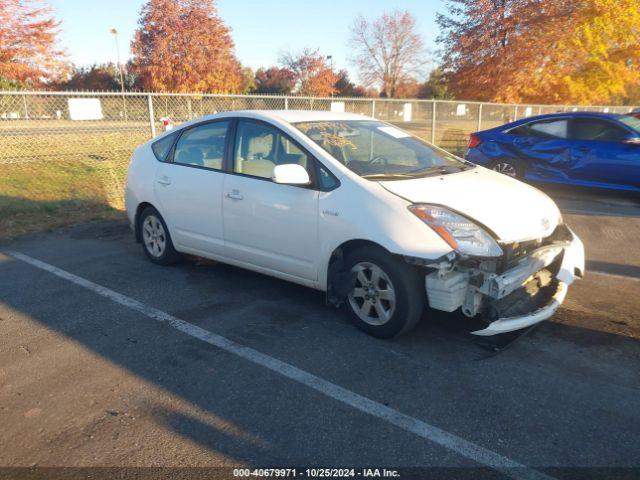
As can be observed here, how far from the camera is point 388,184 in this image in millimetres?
3918

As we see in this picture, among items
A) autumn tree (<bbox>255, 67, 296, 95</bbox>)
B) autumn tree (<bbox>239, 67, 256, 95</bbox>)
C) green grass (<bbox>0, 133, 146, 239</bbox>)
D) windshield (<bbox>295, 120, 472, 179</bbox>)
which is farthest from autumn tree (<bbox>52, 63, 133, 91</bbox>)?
windshield (<bbox>295, 120, 472, 179</bbox>)

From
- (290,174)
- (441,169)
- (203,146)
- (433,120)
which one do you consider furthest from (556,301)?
(433,120)

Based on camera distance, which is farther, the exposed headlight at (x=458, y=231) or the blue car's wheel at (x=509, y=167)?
the blue car's wheel at (x=509, y=167)

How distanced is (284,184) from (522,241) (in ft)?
6.10

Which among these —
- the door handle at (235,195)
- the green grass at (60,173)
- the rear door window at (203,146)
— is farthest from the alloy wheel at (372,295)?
the green grass at (60,173)

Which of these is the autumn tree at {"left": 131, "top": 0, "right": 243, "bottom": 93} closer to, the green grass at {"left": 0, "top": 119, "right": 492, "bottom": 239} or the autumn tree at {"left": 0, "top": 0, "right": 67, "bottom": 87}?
the autumn tree at {"left": 0, "top": 0, "right": 67, "bottom": 87}

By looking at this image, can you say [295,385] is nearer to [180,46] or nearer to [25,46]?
[25,46]

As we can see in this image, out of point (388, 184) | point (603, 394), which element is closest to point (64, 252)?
point (388, 184)

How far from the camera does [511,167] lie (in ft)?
32.8

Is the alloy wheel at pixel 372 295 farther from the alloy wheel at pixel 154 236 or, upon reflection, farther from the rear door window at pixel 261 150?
the alloy wheel at pixel 154 236

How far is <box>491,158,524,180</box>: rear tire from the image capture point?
9.91 metres

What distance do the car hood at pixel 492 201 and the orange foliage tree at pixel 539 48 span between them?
1845cm

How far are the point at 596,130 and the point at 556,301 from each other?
21.3 ft

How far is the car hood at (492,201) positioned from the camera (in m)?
3.70
